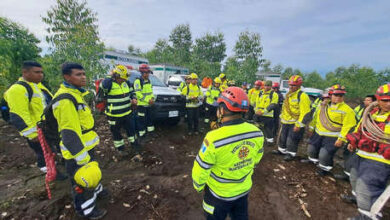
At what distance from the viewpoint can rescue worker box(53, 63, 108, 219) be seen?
1.88 metres

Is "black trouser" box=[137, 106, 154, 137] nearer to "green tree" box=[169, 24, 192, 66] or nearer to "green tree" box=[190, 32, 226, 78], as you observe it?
"green tree" box=[190, 32, 226, 78]

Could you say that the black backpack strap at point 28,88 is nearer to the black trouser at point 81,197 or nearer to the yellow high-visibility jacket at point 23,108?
the yellow high-visibility jacket at point 23,108

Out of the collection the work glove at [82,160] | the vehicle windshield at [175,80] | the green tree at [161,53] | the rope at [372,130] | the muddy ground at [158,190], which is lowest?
the muddy ground at [158,190]

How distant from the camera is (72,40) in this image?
215 inches

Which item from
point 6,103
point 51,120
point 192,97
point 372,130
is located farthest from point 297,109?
point 6,103

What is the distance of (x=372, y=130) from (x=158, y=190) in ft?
10.5

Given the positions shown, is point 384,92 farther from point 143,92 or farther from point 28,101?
point 28,101

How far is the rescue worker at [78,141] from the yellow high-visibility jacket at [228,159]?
128 cm

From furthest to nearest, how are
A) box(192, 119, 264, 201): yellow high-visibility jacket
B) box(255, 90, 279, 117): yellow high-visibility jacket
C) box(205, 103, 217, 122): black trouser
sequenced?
box(205, 103, 217, 122): black trouser, box(255, 90, 279, 117): yellow high-visibility jacket, box(192, 119, 264, 201): yellow high-visibility jacket

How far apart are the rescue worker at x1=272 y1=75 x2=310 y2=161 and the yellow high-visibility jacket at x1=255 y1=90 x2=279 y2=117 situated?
66 cm

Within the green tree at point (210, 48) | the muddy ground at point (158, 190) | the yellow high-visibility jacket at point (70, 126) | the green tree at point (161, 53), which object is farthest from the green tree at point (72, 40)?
the green tree at point (161, 53)

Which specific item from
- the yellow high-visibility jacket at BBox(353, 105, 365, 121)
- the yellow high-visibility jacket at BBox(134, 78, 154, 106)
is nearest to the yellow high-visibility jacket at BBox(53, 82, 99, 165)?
the yellow high-visibility jacket at BBox(134, 78, 154, 106)

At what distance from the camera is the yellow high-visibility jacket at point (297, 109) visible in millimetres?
3924

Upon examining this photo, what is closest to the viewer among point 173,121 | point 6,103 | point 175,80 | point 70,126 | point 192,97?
point 70,126
